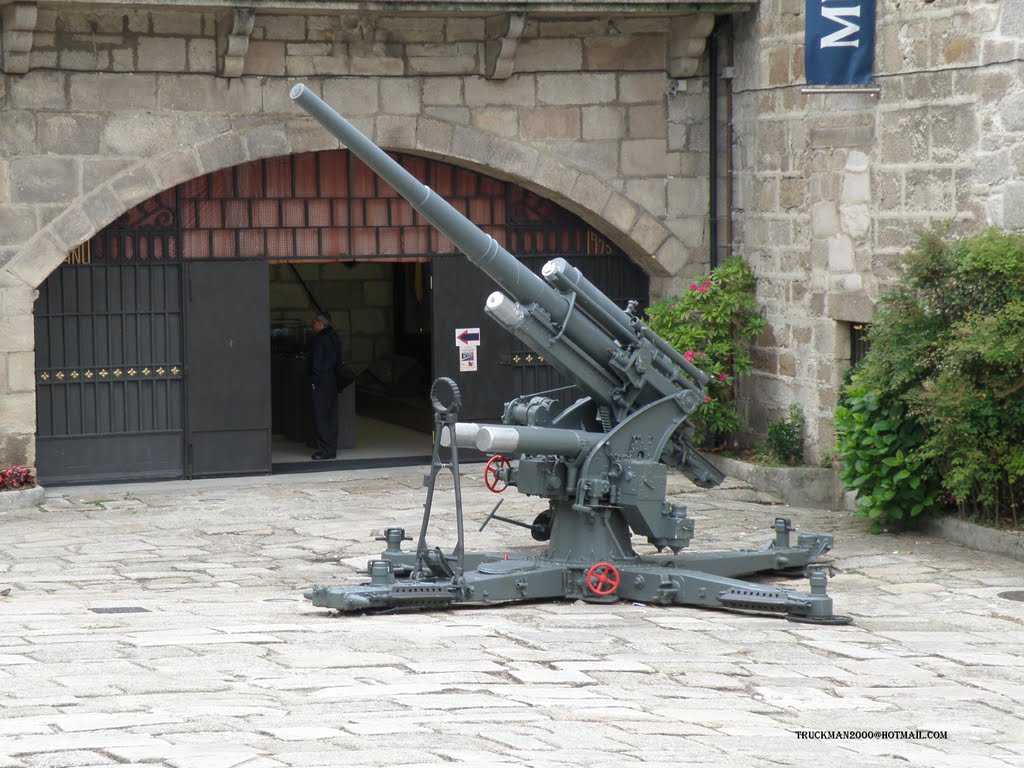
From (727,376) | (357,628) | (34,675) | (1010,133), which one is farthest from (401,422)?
(34,675)

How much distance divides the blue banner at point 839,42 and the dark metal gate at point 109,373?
5449 millimetres

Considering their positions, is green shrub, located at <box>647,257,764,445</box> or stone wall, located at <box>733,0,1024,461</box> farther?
green shrub, located at <box>647,257,764,445</box>

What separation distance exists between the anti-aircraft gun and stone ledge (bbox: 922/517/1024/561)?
1741 millimetres

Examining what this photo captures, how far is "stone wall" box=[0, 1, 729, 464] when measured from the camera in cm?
1287

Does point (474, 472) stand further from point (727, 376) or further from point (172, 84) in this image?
point (172, 84)

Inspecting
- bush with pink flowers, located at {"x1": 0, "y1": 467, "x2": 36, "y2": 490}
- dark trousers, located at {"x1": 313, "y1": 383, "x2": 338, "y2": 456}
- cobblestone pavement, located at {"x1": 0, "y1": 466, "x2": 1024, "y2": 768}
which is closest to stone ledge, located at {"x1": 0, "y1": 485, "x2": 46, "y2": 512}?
bush with pink flowers, located at {"x1": 0, "y1": 467, "x2": 36, "y2": 490}

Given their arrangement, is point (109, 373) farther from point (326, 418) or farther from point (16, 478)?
point (326, 418)

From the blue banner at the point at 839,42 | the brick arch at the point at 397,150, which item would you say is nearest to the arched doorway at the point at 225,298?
the brick arch at the point at 397,150

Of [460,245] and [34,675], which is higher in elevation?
[460,245]

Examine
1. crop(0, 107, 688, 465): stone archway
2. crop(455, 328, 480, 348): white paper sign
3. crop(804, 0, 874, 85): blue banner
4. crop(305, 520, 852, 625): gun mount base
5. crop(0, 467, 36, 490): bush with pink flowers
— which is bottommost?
crop(305, 520, 852, 625): gun mount base

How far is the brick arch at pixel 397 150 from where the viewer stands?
42.4 feet

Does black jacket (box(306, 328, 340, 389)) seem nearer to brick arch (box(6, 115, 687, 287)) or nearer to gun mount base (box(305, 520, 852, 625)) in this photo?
brick arch (box(6, 115, 687, 287))

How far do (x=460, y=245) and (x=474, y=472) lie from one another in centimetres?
548

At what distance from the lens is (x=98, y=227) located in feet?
42.6
